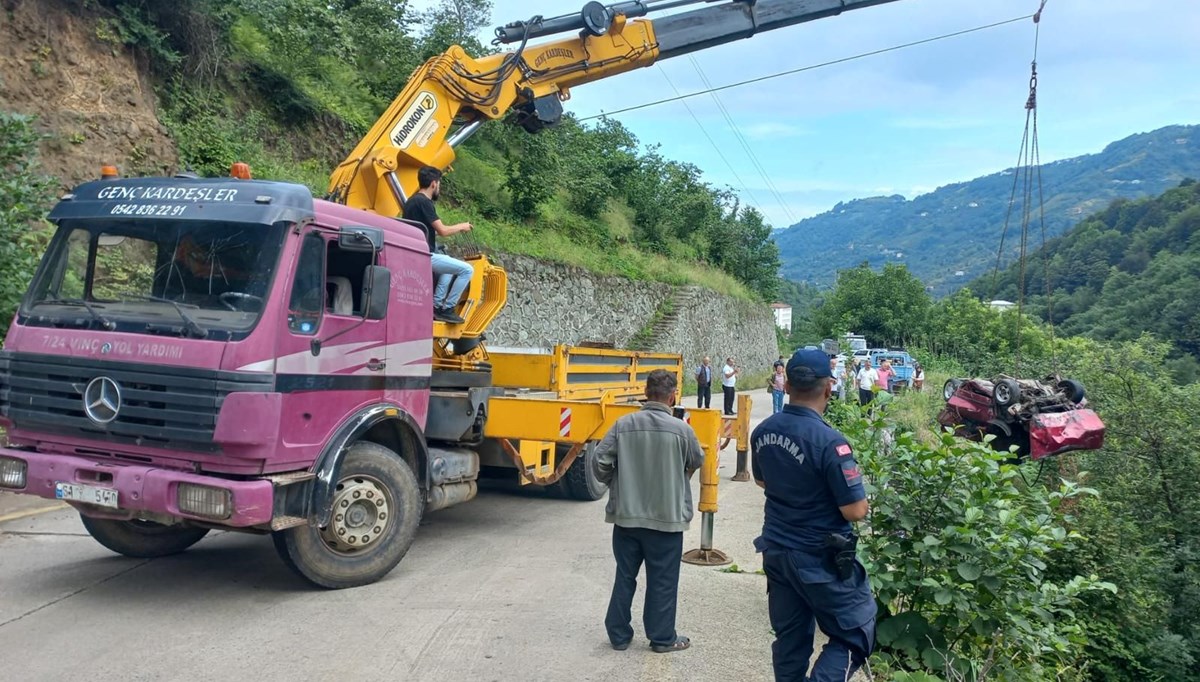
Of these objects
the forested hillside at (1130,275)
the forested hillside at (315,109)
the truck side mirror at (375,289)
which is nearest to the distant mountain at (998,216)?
the forested hillside at (1130,275)

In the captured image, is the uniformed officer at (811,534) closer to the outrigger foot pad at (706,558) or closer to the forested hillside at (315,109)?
the outrigger foot pad at (706,558)

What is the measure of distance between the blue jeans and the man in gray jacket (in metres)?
2.90

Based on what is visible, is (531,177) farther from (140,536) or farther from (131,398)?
(131,398)

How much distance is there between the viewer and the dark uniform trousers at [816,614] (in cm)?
373

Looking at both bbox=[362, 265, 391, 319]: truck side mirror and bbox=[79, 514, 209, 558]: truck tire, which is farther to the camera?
bbox=[79, 514, 209, 558]: truck tire

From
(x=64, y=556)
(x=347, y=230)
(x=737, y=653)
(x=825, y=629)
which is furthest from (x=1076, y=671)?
(x=64, y=556)

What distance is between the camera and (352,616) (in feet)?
17.8

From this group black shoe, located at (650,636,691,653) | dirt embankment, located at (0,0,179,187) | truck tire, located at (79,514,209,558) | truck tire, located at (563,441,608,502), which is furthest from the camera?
dirt embankment, located at (0,0,179,187)

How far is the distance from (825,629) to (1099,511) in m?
4.77

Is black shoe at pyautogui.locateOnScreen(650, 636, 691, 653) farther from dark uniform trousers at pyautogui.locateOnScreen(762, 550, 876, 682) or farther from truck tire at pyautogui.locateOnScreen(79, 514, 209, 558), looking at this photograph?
truck tire at pyautogui.locateOnScreen(79, 514, 209, 558)

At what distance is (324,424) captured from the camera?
5.70 m

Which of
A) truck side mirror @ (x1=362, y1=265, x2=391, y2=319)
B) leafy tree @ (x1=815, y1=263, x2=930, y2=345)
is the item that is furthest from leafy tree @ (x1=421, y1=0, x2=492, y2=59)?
leafy tree @ (x1=815, y1=263, x2=930, y2=345)

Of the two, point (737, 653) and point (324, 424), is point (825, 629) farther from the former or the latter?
point (324, 424)

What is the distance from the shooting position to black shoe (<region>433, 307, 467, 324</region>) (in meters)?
7.34
